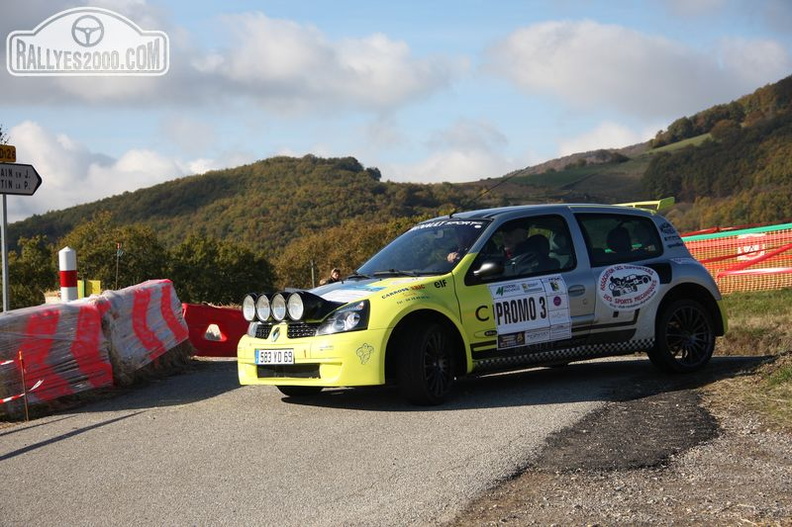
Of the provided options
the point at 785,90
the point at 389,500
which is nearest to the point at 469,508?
the point at 389,500

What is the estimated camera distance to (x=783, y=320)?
595 inches

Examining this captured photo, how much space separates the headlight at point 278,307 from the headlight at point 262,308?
0.47ft

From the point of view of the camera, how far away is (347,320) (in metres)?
8.50

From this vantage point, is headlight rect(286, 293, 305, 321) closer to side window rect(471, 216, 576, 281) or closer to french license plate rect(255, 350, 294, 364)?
french license plate rect(255, 350, 294, 364)

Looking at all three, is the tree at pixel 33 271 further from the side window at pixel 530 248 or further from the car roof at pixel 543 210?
the side window at pixel 530 248

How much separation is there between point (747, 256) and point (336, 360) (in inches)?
854

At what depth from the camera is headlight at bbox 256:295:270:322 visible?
29.7ft

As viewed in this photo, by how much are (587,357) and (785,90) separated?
119807 mm

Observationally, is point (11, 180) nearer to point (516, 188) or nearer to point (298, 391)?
point (298, 391)

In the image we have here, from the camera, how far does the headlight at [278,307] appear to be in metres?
8.80

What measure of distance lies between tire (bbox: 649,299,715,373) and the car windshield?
2.17m

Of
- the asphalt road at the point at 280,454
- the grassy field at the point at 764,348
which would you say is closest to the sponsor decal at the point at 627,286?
the asphalt road at the point at 280,454

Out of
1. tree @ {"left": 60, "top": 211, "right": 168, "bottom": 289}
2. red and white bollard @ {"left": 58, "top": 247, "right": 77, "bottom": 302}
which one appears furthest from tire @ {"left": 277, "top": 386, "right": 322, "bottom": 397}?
tree @ {"left": 60, "top": 211, "right": 168, "bottom": 289}

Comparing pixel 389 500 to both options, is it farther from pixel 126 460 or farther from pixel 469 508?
pixel 126 460
